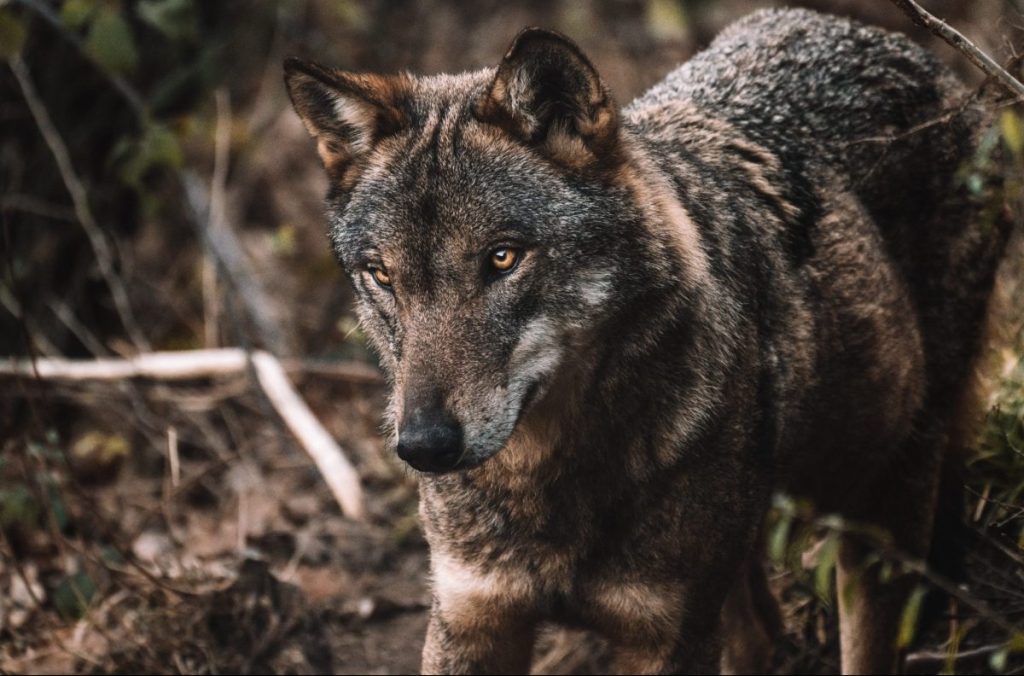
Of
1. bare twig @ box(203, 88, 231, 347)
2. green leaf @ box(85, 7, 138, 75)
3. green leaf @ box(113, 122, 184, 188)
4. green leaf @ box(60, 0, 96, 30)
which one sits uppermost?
green leaf @ box(60, 0, 96, 30)

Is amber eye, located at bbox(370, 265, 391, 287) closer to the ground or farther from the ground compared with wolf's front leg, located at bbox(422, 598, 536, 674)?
farther from the ground

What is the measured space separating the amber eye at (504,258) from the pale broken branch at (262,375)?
131 inches

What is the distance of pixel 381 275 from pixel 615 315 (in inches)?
27.5

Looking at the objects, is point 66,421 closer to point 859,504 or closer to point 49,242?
point 49,242

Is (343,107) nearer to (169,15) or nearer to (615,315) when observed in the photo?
(615,315)

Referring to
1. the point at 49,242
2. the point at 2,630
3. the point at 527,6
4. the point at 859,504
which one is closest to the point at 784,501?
the point at 859,504

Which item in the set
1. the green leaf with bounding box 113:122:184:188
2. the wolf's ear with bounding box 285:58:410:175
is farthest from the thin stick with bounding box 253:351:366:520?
the wolf's ear with bounding box 285:58:410:175

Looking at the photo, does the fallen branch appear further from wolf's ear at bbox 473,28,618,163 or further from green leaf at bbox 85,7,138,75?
green leaf at bbox 85,7,138,75

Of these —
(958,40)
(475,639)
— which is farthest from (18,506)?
(958,40)

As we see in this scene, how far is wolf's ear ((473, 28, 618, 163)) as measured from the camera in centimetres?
322

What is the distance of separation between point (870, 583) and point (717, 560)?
1241mm

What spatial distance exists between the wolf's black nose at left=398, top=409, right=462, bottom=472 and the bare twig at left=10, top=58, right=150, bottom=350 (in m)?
4.38

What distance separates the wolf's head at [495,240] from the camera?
3131mm

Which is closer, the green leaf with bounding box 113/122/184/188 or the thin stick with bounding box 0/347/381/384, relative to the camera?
the green leaf with bounding box 113/122/184/188
